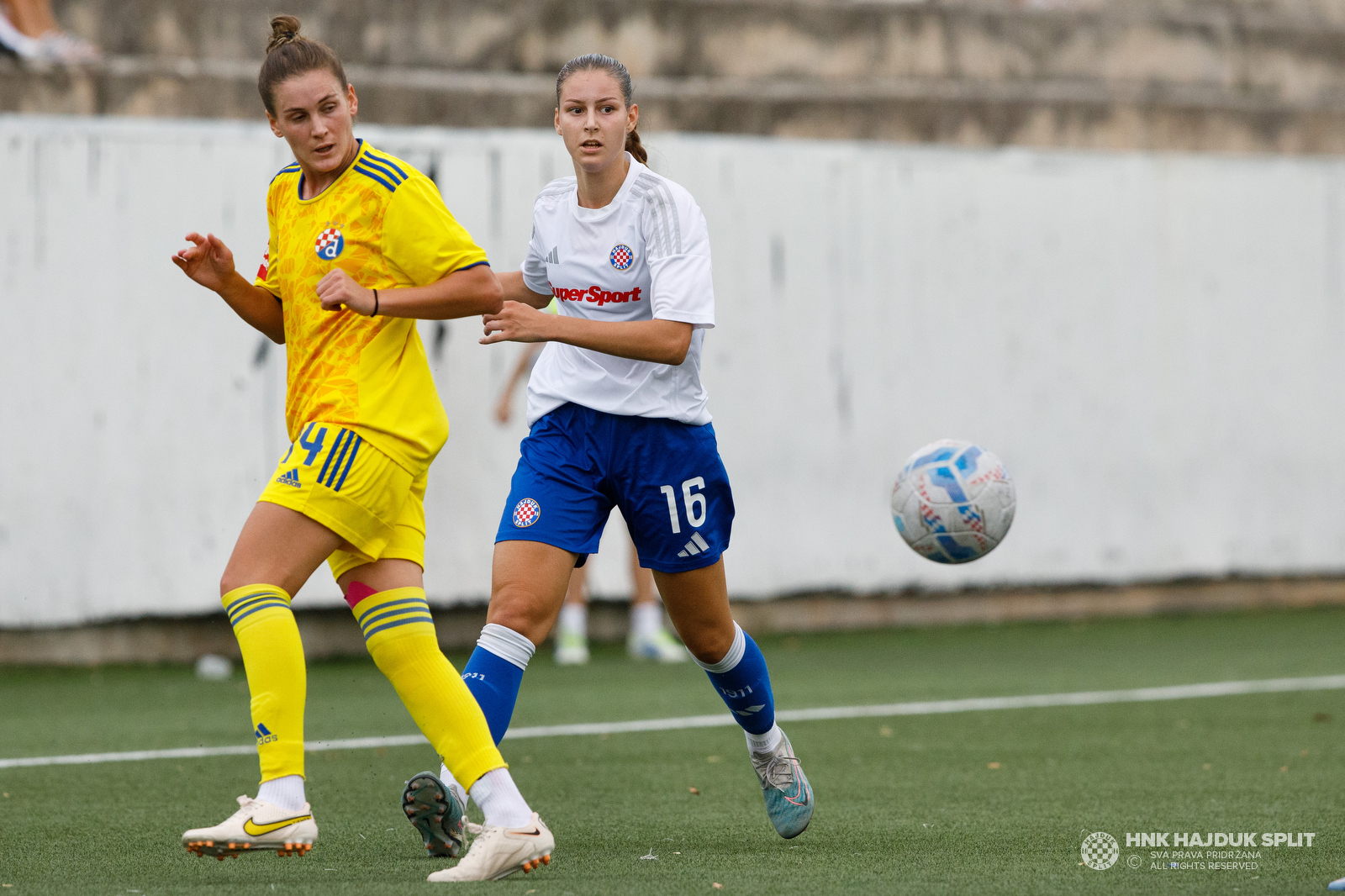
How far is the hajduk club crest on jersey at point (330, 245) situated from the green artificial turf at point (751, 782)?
1596 mm

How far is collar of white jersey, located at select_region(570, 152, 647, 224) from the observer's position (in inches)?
197

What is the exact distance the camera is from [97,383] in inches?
403

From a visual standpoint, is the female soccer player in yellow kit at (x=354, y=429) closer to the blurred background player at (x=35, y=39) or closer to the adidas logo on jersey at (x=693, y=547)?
the adidas logo on jersey at (x=693, y=547)

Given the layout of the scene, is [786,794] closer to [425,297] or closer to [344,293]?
[425,297]

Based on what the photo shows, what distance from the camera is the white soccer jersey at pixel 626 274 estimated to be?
4902 mm

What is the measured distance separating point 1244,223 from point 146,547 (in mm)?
8440

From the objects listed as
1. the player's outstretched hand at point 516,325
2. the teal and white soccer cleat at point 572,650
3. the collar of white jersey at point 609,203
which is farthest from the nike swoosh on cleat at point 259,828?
the teal and white soccer cleat at point 572,650

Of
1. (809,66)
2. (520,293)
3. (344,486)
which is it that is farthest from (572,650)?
(344,486)

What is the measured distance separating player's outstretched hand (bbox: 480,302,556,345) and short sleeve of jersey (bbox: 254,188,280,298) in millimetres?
652

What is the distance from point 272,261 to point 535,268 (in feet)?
2.93

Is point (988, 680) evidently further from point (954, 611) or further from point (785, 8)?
point (785, 8)

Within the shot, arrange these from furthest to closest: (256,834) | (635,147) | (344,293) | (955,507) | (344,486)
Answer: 1. (955,507)
2. (635,147)
3. (344,486)
4. (344,293)
5. (256,834)

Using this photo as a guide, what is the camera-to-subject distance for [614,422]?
16.5 ft

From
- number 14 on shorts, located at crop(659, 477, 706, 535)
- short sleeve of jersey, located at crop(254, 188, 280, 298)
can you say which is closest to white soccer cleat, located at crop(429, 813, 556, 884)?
number 14 on shorts, located at crop(659, 477, 706, 535)
